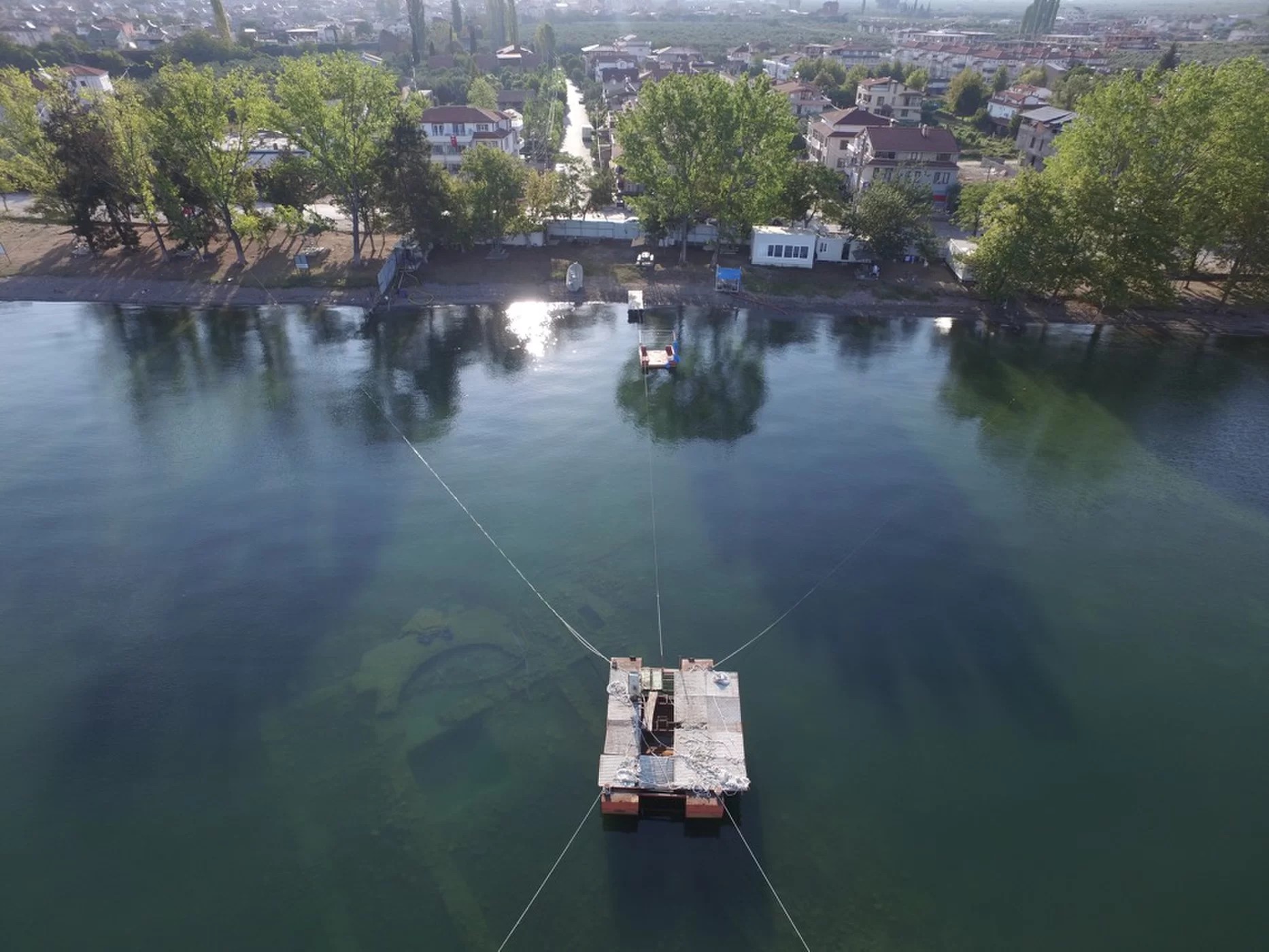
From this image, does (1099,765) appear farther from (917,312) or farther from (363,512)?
(917,312)

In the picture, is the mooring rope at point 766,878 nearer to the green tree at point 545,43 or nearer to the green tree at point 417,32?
the green tree at point 417,32

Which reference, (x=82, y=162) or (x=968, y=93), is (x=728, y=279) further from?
(x=968, y=93)

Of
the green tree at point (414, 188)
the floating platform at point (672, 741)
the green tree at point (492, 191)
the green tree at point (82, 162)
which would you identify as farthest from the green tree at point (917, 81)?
the floating platform at point (672, 741)

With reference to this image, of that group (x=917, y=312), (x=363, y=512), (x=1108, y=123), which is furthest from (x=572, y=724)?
(x=1108, y=123)

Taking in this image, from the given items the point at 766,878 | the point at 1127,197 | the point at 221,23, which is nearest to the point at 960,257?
the point at 1127,197

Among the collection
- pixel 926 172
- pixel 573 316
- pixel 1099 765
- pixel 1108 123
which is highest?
pixel 1108 123

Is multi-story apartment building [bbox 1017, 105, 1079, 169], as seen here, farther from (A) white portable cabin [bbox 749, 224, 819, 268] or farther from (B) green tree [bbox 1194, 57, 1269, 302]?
(A) white portable cabin [bbox 749, 224, 819, 268]

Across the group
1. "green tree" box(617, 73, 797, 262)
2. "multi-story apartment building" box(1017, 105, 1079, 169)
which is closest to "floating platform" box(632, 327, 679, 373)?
"green tree" box(617, 73, 797, 262)
